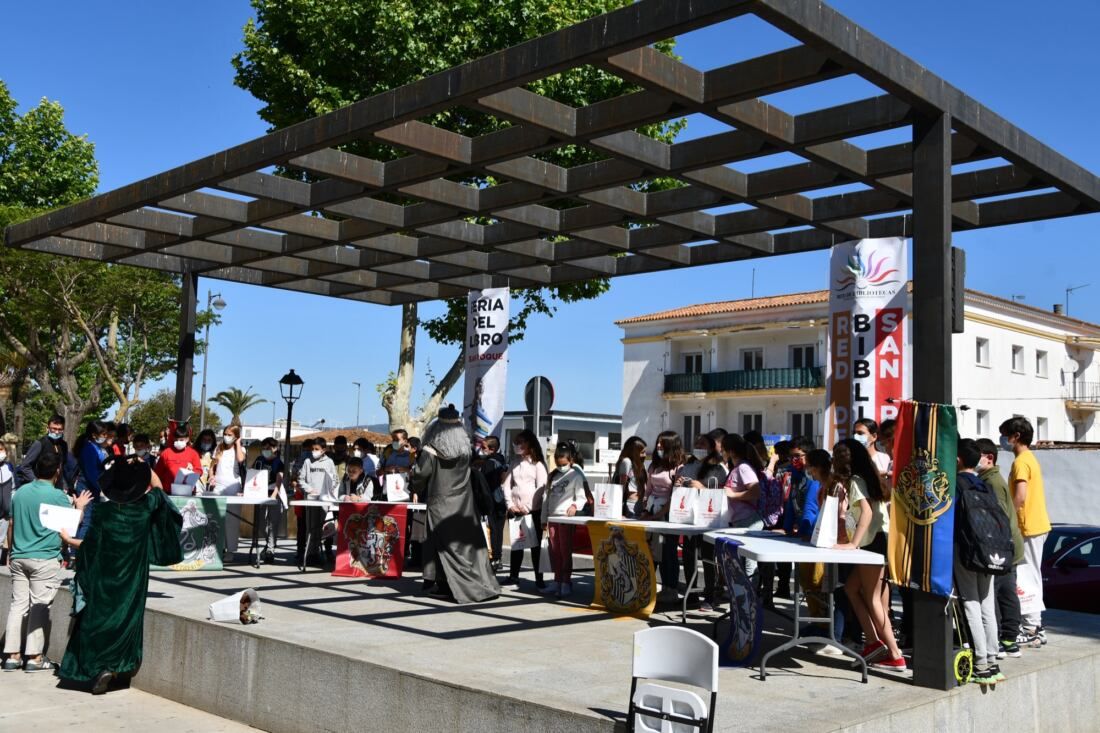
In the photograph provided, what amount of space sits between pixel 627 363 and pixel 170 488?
45.1m

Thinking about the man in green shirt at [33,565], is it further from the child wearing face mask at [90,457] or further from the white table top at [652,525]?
the white table top at [652,525]

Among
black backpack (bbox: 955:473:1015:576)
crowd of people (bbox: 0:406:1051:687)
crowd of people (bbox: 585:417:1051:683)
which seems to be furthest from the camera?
crowd of people (bbox: 0:406:1051:687)

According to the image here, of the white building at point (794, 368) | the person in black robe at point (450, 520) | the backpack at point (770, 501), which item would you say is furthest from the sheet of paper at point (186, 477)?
the white building at point (794, 368)

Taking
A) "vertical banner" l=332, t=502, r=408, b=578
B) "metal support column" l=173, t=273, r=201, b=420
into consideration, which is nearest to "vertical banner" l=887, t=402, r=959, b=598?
"vertical banner" l=332, t=502, r=408, b=578

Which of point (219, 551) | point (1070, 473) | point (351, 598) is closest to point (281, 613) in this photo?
point (351, 598)

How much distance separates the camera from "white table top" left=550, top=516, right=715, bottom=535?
28.2 ft

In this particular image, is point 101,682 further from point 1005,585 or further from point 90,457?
point 1005,585

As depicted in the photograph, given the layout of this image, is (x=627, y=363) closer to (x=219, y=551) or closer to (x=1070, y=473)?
(x=1070, y=473)

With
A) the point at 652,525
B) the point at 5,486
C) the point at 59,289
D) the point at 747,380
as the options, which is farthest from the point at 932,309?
the point at 747,380

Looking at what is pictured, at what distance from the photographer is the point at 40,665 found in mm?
9383

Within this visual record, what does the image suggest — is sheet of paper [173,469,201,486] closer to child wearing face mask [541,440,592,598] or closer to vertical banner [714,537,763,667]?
child wearing face mask [541,440,592,598]

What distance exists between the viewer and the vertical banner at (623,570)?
9188 mm

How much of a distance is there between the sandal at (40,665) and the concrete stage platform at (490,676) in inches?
5.5

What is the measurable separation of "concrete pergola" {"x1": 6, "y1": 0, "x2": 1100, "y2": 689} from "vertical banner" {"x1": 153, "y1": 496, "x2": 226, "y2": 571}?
188 cm
